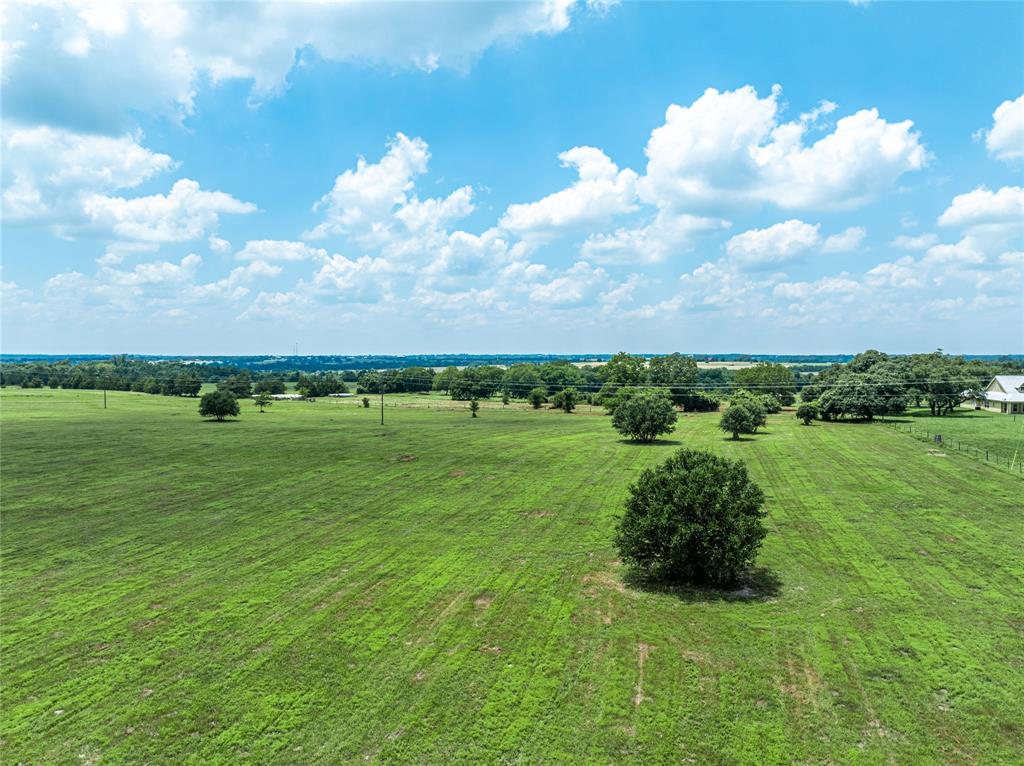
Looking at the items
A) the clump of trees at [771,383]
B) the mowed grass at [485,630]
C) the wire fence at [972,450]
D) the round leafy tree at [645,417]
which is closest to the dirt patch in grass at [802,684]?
the mowed grass at [485,630]

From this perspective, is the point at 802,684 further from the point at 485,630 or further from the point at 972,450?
the point at 972,450

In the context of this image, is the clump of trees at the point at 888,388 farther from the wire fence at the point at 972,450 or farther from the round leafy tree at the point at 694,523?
the round leafy tree at the point at 694,523

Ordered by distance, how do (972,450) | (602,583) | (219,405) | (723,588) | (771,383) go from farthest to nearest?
(771,383) → (219,405) → (972,450) → (602,583) → (723,588)

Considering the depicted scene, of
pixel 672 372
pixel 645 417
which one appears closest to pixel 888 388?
pixel 645 417

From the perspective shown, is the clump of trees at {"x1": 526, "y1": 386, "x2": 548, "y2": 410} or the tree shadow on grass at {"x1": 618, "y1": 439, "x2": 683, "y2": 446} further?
the clump of trees at {"x1": 526, "y1": 386, "x2": 548, "y2": 410}

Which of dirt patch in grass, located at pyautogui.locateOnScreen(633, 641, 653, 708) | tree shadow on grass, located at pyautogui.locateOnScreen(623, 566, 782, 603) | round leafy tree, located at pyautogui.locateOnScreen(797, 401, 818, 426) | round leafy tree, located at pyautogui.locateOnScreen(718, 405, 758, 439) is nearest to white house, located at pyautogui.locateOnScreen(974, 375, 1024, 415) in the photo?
round leafy tree, located at pyautogui.locateOnScreen(797, 401, 818, 426)

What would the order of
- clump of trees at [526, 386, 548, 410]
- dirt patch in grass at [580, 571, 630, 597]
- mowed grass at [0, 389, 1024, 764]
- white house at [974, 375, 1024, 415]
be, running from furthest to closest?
clump of trees at [526, 386, 548, 410] → white house at [974, 375, 1024, 415] → dirt patch in grass at [580, 571, 630, 597] → mowed grass at [0, 389, 1024, 764]

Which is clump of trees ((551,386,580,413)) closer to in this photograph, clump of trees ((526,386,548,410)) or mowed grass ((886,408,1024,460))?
clump of trees ((526,386,548,410))
